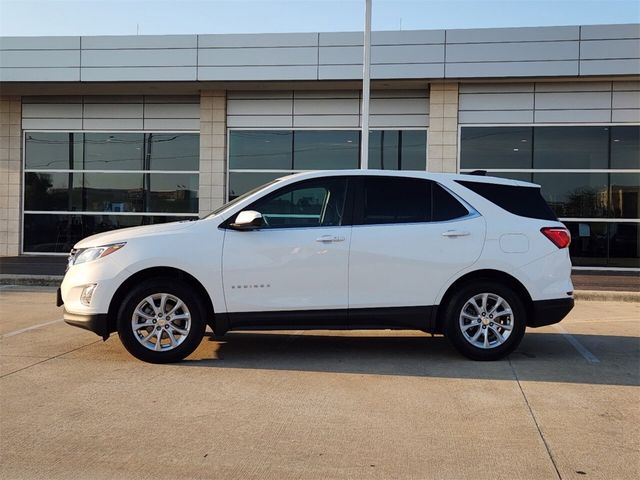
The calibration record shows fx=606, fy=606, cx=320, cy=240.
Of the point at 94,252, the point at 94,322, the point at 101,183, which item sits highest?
the point at 101,183

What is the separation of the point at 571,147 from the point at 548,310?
10966mm

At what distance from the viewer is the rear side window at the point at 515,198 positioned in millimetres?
6152

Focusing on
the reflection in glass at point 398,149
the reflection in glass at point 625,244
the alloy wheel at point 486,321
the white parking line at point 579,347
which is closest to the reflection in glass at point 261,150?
the reflection in glass at point 398,149

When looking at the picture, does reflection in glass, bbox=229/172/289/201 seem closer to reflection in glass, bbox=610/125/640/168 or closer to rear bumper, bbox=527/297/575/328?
reflection in glass, bbox=610/125/640/168

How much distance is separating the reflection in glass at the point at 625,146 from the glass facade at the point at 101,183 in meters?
11.2

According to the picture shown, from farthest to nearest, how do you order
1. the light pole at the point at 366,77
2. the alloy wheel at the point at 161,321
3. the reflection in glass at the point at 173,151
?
1. the reflection in glass at the point at 173,151
2. the light pole at the point at 366,77
3. the alloy wheel at the point at 161,321

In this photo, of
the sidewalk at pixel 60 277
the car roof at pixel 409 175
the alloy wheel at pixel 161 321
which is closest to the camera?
the alloy wheel at pixel 161 321

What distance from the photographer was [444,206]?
6.10 metres

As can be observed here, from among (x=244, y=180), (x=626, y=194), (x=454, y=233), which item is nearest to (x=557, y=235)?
(x=454, y=233)

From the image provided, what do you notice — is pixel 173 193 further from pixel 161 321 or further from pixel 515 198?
pixel 515 198

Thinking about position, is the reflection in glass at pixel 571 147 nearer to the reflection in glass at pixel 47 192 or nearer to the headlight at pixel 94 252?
the headlight at pixel 94 252

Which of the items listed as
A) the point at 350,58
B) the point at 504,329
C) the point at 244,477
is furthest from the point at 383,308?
the point at 350,58

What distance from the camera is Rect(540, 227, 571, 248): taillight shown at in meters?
6.06

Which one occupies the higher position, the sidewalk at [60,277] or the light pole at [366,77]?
the light pole at [366,77]
